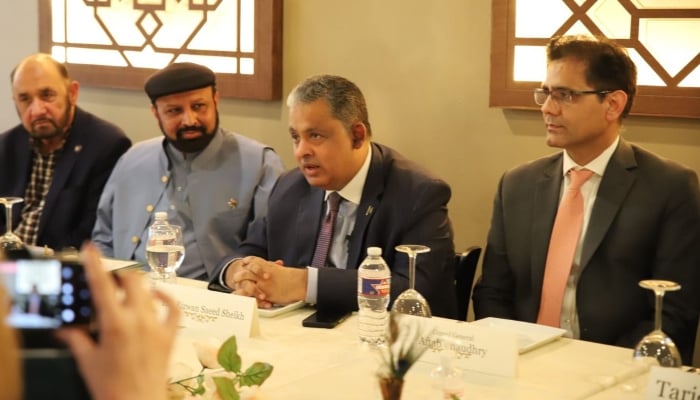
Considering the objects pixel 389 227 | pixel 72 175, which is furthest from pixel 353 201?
pixel 72 175

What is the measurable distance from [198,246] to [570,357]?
1.87 meters

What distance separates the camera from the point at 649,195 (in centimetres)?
319

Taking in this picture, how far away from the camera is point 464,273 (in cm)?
355

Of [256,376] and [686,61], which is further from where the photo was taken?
[686,61]

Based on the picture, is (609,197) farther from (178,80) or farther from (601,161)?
(178,80)

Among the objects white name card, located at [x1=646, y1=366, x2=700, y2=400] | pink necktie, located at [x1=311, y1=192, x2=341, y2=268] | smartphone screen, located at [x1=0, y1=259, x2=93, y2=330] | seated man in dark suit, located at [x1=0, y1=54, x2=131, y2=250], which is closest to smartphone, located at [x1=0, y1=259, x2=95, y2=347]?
smartphone screen, located at [x1=0, y1=259, x2=93, y2=330]

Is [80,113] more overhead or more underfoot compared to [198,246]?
more overhead

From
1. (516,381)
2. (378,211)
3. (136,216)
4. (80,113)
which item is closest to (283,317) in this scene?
(378,211)

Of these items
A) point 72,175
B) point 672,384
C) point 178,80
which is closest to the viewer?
point 672,384

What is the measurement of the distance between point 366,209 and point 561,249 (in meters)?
0.64

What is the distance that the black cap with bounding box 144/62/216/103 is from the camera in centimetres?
407

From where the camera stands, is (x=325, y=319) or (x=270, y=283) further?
(x=270, y=283)

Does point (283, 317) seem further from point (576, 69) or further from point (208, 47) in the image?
point (208, 47)

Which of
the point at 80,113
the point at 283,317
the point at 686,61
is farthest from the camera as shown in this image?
the point at 80,113
